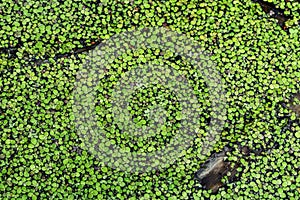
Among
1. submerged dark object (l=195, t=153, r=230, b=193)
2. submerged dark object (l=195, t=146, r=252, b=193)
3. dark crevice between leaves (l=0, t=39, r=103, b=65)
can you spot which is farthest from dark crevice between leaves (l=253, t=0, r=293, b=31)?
dark crevice between leaves (l=0, t=39, r=103, b=65)

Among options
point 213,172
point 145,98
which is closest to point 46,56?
point 145,98

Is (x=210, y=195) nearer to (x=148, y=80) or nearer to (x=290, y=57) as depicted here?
(x=148, y=80)

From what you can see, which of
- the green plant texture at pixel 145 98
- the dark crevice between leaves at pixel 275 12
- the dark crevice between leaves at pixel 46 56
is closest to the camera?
the green plant texture at pixel 145 98

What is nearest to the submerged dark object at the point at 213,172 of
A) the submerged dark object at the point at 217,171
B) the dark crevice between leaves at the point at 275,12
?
the submerged dark object at the point at 217,171

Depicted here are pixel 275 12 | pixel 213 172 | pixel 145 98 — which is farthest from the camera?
pixel 275 12

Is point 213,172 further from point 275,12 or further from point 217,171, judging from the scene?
point 275,12

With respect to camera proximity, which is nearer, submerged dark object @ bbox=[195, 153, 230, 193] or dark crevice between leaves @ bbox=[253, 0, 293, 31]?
submerged dark object @ bbox=[195, 153, 230, 193]

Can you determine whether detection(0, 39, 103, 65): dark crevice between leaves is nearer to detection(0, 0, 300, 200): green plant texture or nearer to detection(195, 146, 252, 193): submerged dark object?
detection(0, 0, 300, 200): green plant texture

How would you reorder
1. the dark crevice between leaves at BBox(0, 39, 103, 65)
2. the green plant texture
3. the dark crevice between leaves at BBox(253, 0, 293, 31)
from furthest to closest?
1. the dark crevice between leaves at BBox(253, 0, 293, 31)
2. the dark crevice between leaves at BBox(0, 39, 103, 65)
3. the green plant texture

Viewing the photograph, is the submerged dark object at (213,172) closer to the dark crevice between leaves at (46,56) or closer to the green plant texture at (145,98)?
the green plant texture at (145,98)
